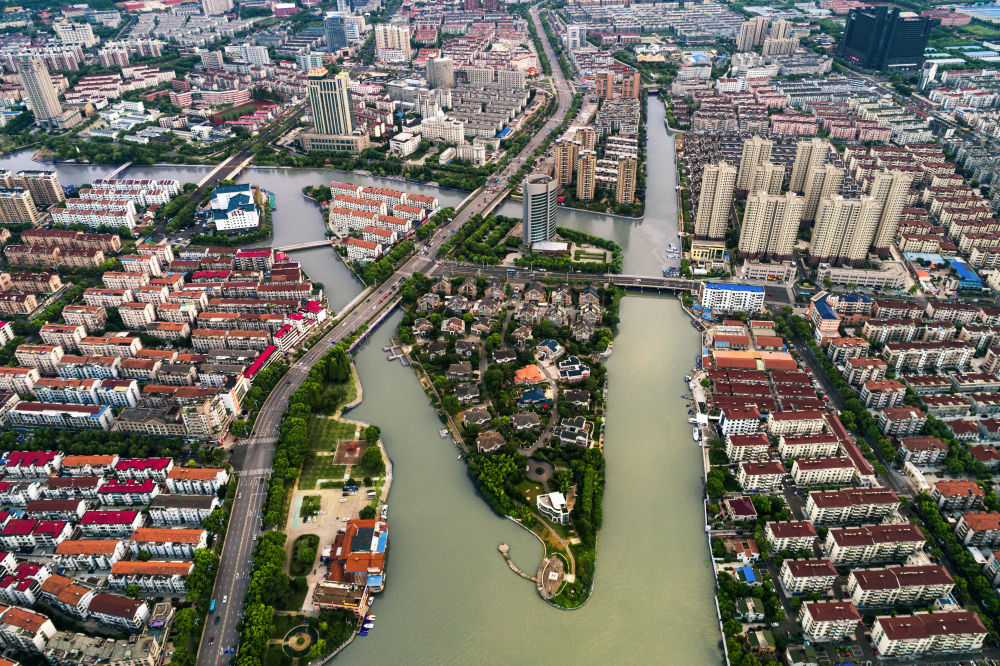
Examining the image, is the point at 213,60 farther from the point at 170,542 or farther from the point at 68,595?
the point at 68,595

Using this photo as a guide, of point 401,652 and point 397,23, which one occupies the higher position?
point 397,23

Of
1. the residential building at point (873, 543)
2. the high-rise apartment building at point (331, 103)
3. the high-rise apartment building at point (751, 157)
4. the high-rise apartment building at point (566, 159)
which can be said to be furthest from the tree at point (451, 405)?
the high-rise apartment building at point (331, 103)

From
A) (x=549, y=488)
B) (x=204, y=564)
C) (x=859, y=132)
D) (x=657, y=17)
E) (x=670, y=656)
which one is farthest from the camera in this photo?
(x=657, y=17)

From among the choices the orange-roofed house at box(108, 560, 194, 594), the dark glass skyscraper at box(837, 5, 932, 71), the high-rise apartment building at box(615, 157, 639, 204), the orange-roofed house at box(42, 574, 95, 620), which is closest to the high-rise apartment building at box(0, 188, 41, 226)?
the orange-roofed house at box(42, 574, 95, 620)

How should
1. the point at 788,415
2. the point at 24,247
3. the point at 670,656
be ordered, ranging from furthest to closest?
the point at 24,247, the point at 788,415, the point at 670,656

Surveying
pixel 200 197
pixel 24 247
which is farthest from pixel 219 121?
pixel 24 247

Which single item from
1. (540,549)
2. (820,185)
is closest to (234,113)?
(820,185)

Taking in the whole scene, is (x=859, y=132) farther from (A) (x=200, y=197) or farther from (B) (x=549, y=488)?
(A) (x=200, y=197)
